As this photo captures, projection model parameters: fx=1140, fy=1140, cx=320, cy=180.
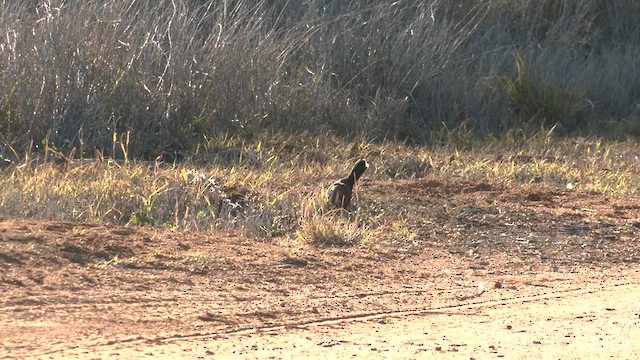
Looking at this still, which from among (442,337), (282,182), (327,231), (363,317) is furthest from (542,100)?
(442,337)

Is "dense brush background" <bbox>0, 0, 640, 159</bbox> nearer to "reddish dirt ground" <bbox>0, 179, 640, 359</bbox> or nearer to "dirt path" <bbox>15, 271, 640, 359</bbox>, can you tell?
"reddish dirt ground" <bbox>0, 179, 640, 359</bbox>

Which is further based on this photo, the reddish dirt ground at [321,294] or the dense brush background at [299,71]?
the dense brush background at [299,71]

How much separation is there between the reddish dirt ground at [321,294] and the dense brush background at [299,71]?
3.55 metres

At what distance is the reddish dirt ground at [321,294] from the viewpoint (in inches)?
164

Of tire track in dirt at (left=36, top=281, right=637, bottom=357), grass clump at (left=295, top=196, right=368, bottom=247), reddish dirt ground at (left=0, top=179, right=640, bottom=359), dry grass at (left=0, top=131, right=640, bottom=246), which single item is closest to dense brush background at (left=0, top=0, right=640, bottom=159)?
dry grass at (left=0, top=131, right=640, bottom=246)

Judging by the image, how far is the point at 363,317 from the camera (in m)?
4.71

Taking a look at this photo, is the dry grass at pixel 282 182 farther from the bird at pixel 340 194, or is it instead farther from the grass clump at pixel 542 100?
the grass clump at pixel 542 100

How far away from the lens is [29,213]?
20.7 feet

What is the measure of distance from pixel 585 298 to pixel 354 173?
2.60 metres

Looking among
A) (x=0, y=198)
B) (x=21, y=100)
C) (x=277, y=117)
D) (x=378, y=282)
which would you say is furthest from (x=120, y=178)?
(x=277, y=117)

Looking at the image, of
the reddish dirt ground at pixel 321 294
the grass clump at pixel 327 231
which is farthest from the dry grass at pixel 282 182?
the reddish dirt ground at pixel 321 294

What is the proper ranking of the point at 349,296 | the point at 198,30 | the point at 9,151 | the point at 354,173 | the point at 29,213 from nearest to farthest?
the point at 349,296, the point at 29,213, the point at 354,173, the point at 9,151, the point at 198,30

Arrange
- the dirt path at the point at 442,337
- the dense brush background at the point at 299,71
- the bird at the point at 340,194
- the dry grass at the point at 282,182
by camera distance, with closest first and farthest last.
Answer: the dirt path at the point at 442,337 → the dry grass at the point at 282,182 → the bird at the point at 340,194 → the dense brush background at the point at 299,71

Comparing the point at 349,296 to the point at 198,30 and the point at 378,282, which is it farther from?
the point at 198,30
